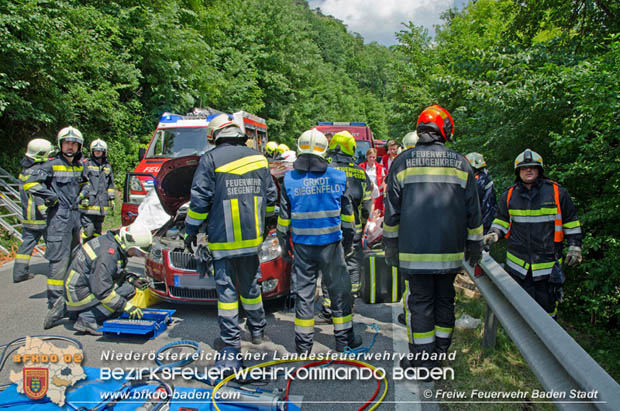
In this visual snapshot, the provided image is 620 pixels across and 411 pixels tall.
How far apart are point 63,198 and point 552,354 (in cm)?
595

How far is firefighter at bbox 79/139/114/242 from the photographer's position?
667 cm

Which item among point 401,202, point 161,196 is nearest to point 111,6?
point 161,196

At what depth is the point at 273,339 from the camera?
4414mm

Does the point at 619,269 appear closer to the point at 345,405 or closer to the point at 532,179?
the point at 532,179

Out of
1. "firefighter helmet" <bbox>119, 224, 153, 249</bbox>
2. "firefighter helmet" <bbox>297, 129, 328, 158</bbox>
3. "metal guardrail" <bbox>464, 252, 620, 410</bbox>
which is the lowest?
"metal guardrail" <bbox>464, 252, 620, 410</bbox>

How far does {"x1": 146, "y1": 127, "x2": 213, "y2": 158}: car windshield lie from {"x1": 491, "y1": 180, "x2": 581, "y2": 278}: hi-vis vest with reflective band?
728 centimetres

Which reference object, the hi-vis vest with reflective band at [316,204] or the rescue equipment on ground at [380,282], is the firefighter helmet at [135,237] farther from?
the rescue equipment on ground at [380,282]

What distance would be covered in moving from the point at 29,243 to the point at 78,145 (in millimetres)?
1869

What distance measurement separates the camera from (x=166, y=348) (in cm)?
404

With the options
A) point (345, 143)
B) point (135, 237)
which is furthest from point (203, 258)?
point (345, 143)

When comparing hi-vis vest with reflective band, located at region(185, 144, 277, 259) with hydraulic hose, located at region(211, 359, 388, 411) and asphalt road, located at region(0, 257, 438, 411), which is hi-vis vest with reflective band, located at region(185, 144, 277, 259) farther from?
asphalt road, located at region(0, 257, 438, 411)

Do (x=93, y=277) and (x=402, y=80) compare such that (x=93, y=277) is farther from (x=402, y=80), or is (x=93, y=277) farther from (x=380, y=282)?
(x=402, y=80)

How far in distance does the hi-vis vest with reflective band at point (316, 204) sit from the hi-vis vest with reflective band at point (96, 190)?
4.18 m

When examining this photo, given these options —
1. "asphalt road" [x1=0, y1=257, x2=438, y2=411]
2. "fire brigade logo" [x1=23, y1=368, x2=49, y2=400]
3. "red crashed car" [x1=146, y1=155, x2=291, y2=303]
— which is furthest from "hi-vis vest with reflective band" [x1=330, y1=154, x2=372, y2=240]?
"fire brigade logo" [x1=23, y1=368, x2=49, y2=400]
